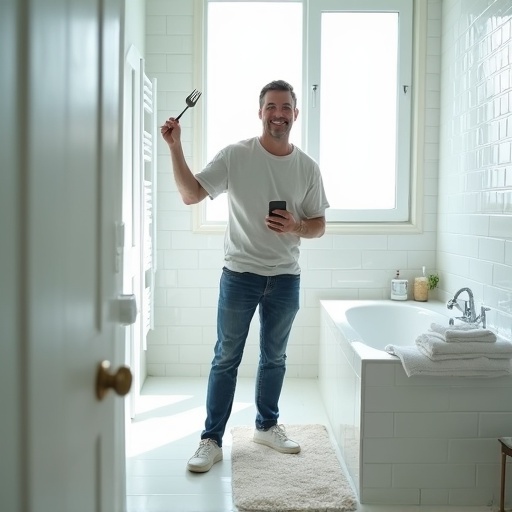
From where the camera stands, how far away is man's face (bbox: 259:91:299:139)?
2926 mm

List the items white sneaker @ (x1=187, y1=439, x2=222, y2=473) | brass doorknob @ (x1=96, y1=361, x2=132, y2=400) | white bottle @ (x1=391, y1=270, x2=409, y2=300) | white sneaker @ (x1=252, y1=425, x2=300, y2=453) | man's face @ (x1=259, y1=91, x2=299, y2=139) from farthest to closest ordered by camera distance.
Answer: white bottle @ (x1=391, y1=270, x2=409, y2=300) < white sneaker @ (x1=252, y1=425, x2=300, y2=453) < man's face @ (x1=259, y1=91, x2=299, y2=139) < white sneaker @ (x1=187, y1=439, x2=222, y2=473) < brass doorknob @ (x1=96, y1=361, x2=132, y2=400)

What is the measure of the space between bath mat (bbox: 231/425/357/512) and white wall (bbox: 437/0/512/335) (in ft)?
3.37

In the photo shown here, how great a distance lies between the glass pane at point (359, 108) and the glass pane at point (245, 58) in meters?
0.21

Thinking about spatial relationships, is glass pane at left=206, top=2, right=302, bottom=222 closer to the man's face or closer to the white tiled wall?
the white tiled wall

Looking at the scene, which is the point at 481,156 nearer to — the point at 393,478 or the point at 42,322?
the point at 393,478

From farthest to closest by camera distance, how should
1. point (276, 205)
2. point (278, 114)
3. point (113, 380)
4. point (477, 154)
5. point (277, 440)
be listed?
point (477, 154)
point (277, 440)
point (278, 114)
point (276, 205)
point (113, 380)

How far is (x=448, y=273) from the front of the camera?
13.2 feet

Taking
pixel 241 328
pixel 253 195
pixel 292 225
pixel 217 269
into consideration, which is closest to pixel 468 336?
pixel 292 225

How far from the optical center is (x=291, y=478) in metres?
2.75

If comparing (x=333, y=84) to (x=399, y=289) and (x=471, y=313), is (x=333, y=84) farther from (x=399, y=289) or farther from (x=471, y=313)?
(x=471, y=313)

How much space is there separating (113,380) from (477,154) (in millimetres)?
2914

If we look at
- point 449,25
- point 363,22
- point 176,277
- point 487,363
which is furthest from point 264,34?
point 487,363

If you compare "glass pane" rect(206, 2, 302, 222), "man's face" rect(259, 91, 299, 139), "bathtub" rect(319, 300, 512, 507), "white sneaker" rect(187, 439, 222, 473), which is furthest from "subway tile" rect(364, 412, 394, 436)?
"glass pane" rect(206, 2, 302, 222)

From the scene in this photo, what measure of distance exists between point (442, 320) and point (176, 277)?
1.67 m
